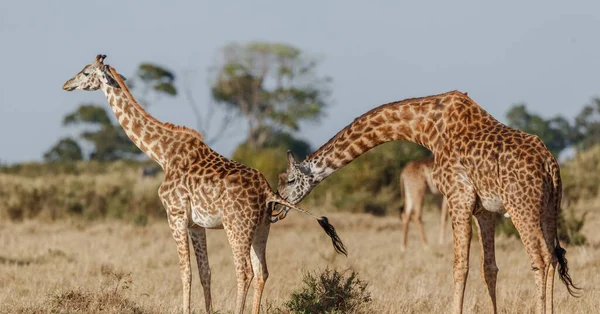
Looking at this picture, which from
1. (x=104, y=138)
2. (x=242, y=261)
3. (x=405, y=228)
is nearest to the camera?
(x=242, y=261)

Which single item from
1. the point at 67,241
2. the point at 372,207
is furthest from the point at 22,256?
the point at 372,207

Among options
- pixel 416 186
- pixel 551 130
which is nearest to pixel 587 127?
pixel 551 130

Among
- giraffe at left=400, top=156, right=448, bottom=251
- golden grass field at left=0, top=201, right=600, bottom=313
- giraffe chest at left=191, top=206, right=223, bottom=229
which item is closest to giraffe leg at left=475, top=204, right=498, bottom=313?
golden grass field at left=0, top=201, right=600, bottom=313

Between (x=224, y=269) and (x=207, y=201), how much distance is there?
449cm

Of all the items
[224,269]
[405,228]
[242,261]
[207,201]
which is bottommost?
[242,261]

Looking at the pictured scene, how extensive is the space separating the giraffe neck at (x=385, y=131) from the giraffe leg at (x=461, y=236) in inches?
23.3

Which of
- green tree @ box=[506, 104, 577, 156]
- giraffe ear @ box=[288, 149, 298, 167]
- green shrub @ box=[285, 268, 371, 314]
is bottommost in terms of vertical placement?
green shrub @ box=[285, 268, 371, 314]

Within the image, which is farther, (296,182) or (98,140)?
(98,140)

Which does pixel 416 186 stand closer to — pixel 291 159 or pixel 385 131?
pixel 385 131

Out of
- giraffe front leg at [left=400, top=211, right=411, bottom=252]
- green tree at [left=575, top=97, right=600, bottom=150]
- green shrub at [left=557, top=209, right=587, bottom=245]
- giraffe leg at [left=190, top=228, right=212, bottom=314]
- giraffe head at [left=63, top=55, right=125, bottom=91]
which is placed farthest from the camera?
green tree at [left=575, top=97, right=600, bottom=150]

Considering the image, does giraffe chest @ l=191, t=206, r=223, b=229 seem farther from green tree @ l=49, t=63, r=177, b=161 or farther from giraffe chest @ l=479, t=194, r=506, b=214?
green tree @ l=49, t=63, r=177, b=161

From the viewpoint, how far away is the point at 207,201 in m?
8.30

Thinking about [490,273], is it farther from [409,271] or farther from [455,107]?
[409,271]

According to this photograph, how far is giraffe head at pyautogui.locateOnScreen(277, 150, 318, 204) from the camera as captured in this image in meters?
8.52
